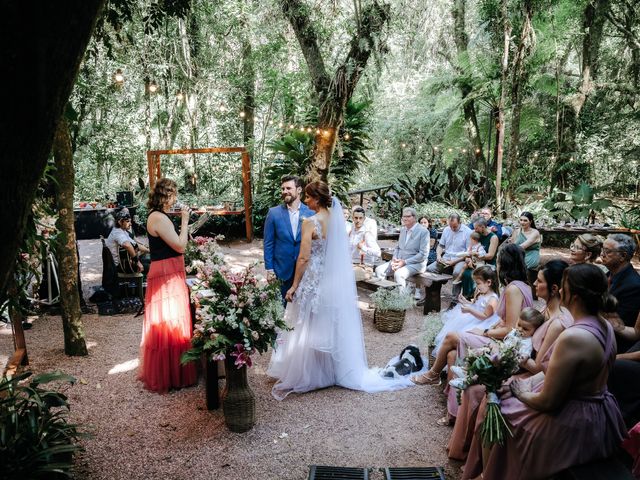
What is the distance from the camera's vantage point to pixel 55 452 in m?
2.43

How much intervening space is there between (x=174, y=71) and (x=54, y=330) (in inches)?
376

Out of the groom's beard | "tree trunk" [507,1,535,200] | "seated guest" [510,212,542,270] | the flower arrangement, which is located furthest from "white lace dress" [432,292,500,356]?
"tree trunk" [507,1,535,200]

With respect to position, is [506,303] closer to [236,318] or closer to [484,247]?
[236,318]

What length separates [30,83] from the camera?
1.01 m

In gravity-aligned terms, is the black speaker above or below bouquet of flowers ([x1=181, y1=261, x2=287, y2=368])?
above

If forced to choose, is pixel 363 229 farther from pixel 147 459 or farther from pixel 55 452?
pixel 55 452

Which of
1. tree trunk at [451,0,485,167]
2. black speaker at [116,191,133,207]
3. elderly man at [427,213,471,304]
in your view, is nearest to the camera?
elderly man at [427,213,471,304]

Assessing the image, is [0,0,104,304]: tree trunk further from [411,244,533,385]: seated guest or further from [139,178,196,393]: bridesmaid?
[411,244,533,385]: seated guest

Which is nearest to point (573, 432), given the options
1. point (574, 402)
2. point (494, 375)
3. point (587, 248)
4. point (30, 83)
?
point (574, 402)

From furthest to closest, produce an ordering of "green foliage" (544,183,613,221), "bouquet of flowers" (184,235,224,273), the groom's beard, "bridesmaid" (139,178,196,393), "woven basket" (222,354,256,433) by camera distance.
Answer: "green foliage" (544,183,613,221) → "bouquet of flowers" (184,235,224,273) → the groom's beard → "bridesmaid" (139,178,196,393) → "woven basket" (222,354,256,433)

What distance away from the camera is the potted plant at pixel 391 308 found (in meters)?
5.42

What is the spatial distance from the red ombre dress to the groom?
979mm

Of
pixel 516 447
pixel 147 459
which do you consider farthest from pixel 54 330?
pixel 516 447

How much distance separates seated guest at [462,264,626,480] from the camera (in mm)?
2094
